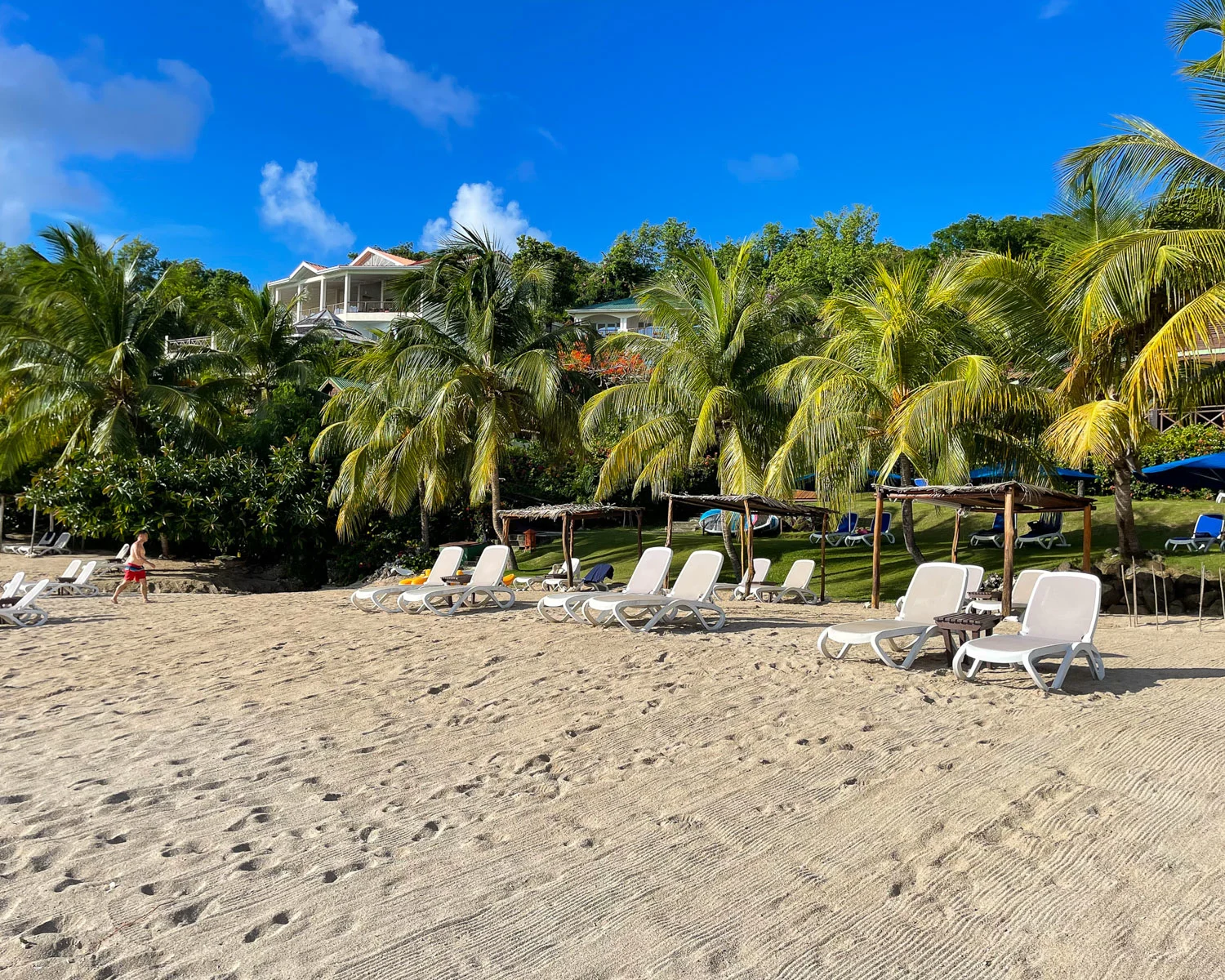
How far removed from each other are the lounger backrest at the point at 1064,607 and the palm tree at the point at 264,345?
23.7 meters

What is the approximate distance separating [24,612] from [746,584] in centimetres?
1029

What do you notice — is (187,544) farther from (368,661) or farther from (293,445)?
(368,661)

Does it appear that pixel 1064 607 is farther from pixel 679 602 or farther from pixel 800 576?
pixel 800 576

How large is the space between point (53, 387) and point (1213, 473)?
962 inches

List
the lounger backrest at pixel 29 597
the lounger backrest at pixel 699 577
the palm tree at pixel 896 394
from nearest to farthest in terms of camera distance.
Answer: the lounger backrest at pixel 699 577
the lounger backrest at pixel 29 597
the palm tree at pixel 896 394

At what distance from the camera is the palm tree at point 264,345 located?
28.2m

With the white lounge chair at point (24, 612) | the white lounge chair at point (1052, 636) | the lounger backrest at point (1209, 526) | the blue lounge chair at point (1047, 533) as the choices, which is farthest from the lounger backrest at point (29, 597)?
the lounger backrest at point (1209, 526)

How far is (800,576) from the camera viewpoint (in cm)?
1552

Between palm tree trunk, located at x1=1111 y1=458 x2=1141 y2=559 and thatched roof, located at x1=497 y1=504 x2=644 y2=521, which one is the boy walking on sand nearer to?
thatched roof, located at x1=497 y1=504 x2=644 y2=521

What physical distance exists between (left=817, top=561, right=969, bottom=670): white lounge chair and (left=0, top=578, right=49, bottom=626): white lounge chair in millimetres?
9805

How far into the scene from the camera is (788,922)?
3328 mm

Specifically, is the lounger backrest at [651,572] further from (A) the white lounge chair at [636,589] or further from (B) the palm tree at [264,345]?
(B) the palm tree at [264,345]

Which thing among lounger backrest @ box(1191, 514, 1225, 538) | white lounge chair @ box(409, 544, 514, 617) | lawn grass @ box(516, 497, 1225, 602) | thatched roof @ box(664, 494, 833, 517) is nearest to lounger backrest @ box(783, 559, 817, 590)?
thatched roof @ box(664, 494, 833, 517)

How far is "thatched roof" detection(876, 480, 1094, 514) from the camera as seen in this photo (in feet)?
38.3
